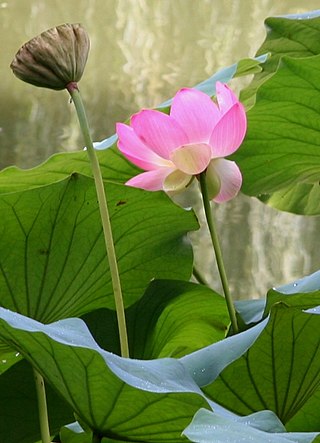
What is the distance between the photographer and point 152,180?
0.63 meters

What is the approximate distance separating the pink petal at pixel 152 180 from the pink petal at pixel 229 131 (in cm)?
4

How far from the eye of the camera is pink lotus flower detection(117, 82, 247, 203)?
1.92 ft

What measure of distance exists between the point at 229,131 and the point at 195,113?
22mm

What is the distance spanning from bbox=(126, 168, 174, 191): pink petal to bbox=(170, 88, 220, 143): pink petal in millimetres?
36

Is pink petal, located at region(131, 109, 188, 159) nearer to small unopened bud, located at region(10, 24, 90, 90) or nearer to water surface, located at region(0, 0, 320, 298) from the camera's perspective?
small unopened bud, located at region(10, 24, 90, 90)

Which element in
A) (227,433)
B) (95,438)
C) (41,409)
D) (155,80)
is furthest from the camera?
(155,80)

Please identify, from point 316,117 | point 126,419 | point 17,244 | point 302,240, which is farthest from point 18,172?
point 302,240

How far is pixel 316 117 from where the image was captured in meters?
0.71

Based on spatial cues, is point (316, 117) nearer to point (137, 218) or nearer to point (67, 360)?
point (137, 218)

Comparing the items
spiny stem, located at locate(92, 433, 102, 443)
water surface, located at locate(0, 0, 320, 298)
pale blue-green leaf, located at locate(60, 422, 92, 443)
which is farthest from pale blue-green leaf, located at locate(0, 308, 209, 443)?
water surface, located at locate(0, 0, 320, 298)

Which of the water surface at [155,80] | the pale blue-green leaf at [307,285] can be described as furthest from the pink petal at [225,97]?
the water surface at [155,80]

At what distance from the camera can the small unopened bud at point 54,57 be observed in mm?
530

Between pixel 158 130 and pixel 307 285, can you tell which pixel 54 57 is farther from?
pixel 307 285

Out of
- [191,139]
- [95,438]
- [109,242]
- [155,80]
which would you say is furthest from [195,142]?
[155,80]
